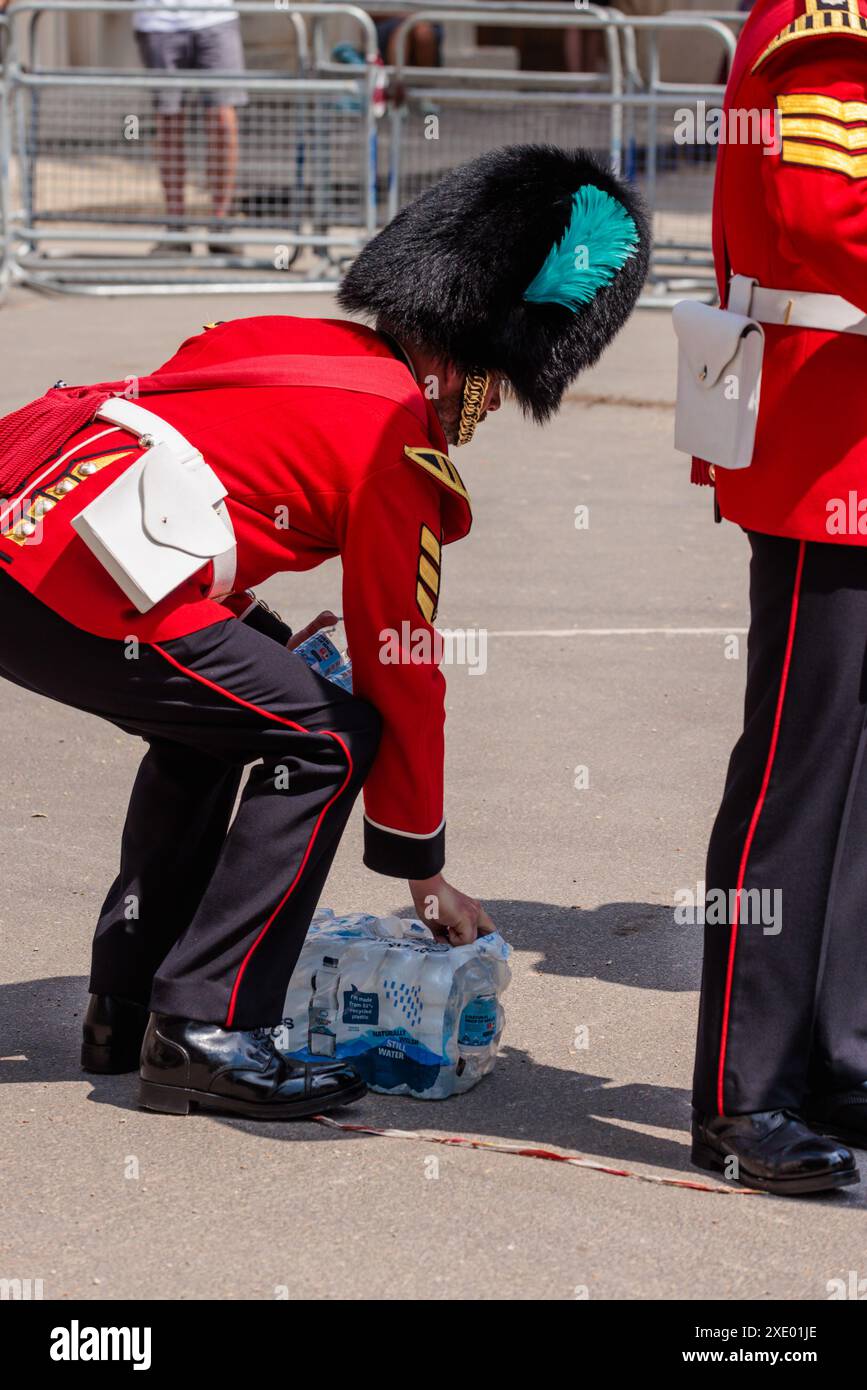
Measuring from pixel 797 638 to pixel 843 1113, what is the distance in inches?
33.2

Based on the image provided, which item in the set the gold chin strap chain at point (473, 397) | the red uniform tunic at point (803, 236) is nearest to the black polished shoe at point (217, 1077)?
the gold chin strap chain at point (473, 397)

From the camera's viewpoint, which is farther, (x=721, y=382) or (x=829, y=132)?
(x=721, y=382)

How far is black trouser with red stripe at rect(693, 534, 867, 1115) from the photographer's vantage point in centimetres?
304

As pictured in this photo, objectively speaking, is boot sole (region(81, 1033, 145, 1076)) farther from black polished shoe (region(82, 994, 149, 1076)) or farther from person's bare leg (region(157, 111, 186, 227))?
person's bare leg (region(157, 111, 186, 227))

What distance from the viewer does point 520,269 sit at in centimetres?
327

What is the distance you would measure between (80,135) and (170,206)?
74cm

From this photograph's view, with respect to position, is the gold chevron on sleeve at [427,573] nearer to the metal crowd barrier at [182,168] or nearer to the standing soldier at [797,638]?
the standing soldier at [797,638]

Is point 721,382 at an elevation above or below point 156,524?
above

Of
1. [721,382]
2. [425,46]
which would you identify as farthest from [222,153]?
[721,382]

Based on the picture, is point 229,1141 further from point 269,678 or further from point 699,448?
point 699,448

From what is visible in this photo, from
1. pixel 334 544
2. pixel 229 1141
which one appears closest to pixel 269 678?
pixel 334 544

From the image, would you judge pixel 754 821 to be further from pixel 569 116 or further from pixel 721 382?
pixel 569 116

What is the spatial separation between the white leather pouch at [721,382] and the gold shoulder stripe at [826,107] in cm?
29

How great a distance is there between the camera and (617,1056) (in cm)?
374
